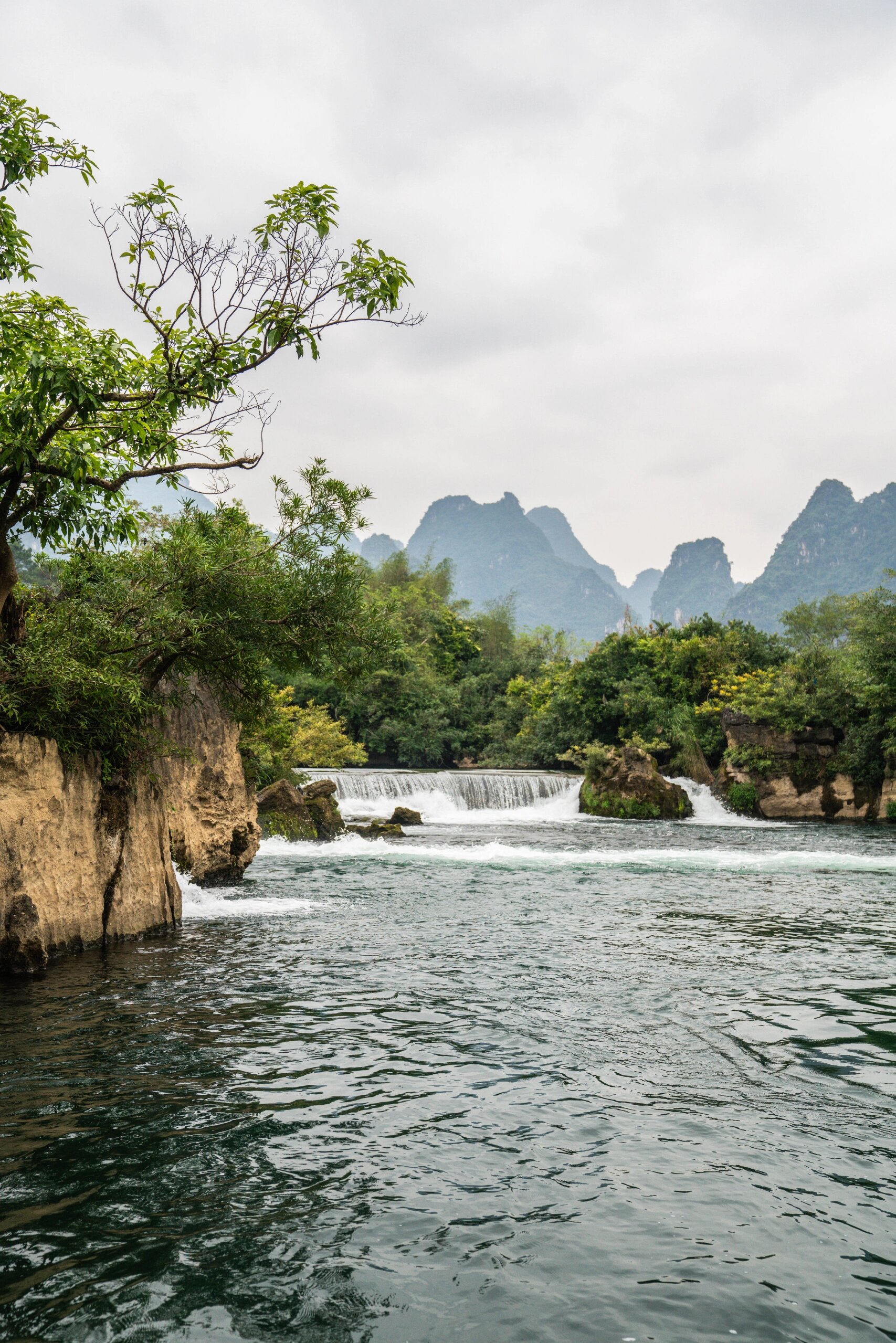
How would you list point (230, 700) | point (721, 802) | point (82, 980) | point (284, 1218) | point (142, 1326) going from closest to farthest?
point (142, 1326)
point (284, 1218)
point (82, 980)
point (230, 700)
point (721, 802)

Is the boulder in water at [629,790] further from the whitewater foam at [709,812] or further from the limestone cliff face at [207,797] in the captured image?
the limestone cliff face at [207,797]

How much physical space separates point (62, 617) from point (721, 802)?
1115 inches

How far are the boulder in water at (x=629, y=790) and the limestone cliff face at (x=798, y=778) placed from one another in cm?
255

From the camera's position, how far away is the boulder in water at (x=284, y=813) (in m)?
21.2

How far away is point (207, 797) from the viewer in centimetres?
1423

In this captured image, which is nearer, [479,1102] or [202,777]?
[479,1102]

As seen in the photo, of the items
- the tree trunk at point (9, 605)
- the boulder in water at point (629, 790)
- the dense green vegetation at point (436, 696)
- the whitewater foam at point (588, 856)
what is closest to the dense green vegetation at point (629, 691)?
the dense green vegetation at point (436, 696)

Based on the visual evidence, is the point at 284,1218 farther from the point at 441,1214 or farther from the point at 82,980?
the point at 82,980

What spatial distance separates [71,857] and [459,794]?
24047 mm

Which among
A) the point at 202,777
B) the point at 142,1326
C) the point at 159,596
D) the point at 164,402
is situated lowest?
the point at 142,1326

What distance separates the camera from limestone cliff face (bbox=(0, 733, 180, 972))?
8.77 metres

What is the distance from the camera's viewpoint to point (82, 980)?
863 cm

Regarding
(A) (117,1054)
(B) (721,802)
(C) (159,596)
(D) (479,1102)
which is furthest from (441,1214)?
(B) (721,802)

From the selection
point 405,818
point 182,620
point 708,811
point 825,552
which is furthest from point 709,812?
point 825,552
